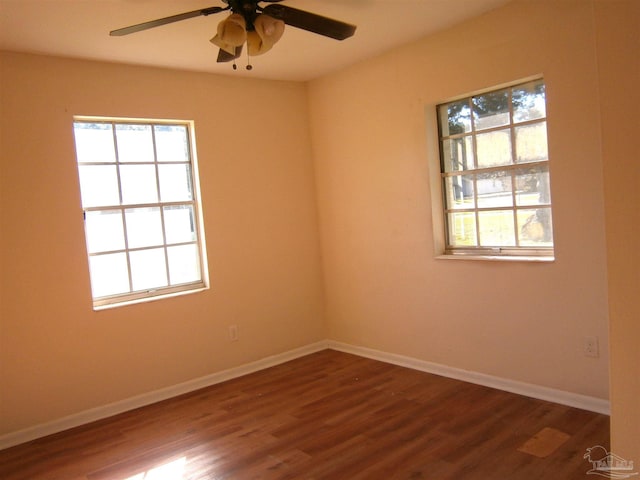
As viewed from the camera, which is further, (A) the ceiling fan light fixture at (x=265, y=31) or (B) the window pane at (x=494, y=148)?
(B) the window pane at (x=494, y=148)

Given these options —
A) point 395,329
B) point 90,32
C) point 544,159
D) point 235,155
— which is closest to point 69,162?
point 90,32

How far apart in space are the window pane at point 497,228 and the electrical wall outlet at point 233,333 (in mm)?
2160

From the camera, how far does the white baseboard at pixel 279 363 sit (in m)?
3.04

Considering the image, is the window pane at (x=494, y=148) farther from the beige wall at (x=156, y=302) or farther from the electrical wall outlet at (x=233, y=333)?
the electrical wall outlet at (x=233, y=333)

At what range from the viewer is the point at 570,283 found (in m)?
2.94

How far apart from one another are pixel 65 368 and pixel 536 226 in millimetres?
3350

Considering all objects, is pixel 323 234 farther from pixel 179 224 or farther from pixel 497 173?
pixel 497 173

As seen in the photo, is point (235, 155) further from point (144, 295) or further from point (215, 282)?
point (144, 295)

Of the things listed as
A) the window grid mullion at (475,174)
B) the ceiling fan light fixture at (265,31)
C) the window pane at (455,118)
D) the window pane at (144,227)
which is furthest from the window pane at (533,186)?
the window pane at (144,227)

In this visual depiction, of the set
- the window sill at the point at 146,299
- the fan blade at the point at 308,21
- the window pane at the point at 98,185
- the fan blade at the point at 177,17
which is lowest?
the window sill at the point at 146,299

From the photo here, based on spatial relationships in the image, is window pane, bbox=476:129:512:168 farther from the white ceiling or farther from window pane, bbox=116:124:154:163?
window pane, bbox=116:124:154:163

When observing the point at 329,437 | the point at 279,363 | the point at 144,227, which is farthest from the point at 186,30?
the point at 279,363

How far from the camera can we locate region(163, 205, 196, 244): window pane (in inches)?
154

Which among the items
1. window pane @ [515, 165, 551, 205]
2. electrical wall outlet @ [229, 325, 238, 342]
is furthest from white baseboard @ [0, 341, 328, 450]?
window pane @ [515, 165, 551, 205]
